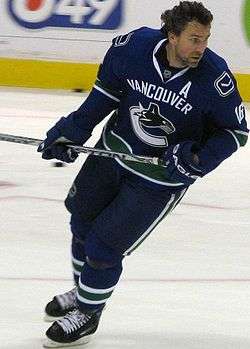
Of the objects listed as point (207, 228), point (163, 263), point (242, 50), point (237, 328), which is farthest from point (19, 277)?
point (242, 50)

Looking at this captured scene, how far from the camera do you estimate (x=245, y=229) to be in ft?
12.9

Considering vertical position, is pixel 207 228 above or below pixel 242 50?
above

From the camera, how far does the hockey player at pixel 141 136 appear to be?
8.12 feet

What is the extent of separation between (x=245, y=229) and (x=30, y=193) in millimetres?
967

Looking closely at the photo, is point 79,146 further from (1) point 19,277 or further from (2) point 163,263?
(2) point 163,263

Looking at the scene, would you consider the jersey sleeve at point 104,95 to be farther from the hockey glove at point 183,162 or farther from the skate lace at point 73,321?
the skate lace at point 73,321

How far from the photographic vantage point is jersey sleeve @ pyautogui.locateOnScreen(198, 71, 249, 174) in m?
2.47

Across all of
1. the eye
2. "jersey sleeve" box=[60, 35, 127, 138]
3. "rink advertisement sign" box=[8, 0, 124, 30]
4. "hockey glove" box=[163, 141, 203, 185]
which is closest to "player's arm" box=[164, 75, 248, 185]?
"hockey glove" box=[163, 141, 203, 185]

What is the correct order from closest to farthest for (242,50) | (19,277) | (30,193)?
(19,277)
(30,193)
(242,50)

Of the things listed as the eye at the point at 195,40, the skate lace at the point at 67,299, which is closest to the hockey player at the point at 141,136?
the eye at the point at 195,40

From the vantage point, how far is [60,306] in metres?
2.81

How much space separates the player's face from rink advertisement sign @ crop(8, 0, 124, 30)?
471 cm

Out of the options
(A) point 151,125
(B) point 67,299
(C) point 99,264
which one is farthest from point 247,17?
(C) point 99,264

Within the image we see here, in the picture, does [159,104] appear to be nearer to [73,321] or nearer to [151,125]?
[151,125]
